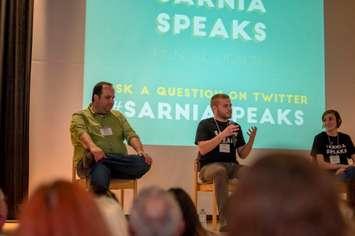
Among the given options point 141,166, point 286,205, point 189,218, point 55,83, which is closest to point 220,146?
point 141,166

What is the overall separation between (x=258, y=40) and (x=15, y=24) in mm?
2146

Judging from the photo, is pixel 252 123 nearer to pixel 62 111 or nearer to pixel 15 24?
pixel 62 111

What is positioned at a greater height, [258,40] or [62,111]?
[258,40]

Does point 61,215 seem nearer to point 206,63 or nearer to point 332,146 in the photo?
point 332,146

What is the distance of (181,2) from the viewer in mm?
4941

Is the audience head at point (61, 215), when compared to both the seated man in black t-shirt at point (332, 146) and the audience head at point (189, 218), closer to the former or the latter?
the audience head at point (189, 218)

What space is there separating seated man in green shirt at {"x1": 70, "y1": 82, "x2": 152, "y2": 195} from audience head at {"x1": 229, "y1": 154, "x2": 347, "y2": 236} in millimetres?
3044

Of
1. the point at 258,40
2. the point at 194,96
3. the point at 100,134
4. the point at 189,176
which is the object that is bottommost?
the point at 189,176

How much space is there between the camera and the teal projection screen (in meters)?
4.75

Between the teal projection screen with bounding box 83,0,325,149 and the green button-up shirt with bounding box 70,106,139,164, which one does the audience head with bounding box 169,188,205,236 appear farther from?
the teal projection screen with bounding box 83,0,325,149

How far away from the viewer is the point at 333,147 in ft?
14.8

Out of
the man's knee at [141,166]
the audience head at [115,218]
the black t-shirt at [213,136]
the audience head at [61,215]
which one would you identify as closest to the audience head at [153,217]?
the audience head at [115,218]

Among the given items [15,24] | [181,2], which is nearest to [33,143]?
[15,24]

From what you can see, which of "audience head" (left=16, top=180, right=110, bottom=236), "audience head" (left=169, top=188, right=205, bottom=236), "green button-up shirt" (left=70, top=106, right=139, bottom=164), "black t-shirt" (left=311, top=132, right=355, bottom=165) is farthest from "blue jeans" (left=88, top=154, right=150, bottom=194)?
"audience head" (left=16, top=180, right=110, bottom=236)
